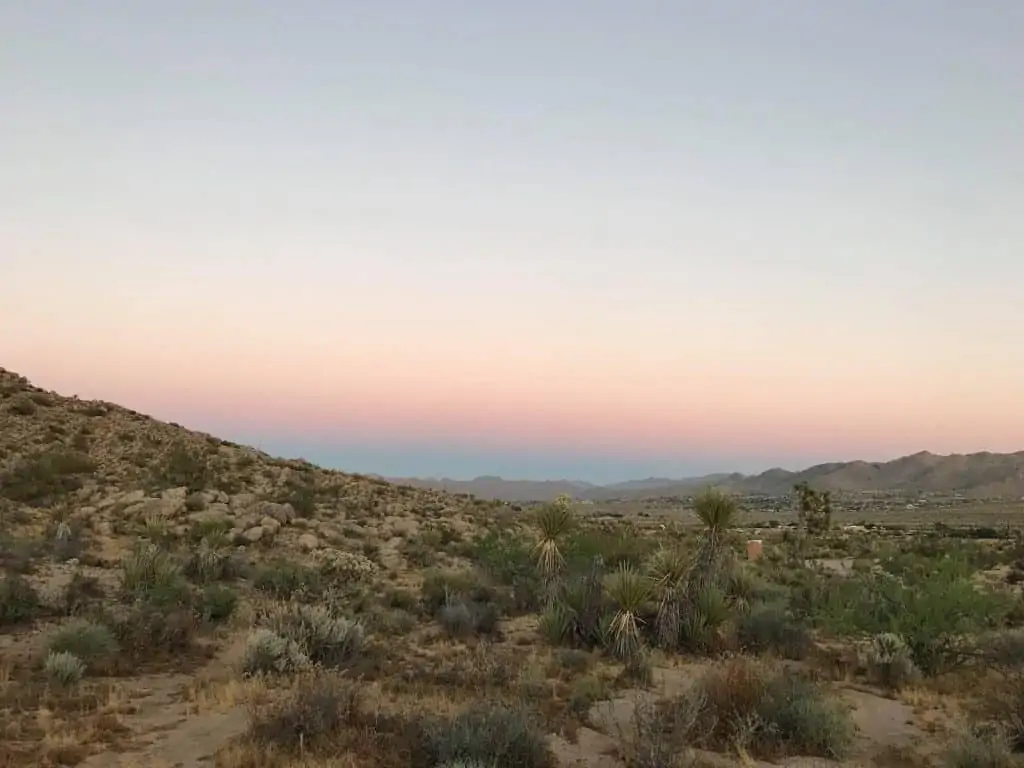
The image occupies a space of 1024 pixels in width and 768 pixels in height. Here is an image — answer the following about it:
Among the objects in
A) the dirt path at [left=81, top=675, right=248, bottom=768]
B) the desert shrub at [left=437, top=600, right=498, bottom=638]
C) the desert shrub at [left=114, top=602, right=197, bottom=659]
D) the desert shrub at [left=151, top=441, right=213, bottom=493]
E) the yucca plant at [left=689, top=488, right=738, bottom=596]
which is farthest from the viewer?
the desert shrub at [left=151, top=441, right=213, bottom=493]

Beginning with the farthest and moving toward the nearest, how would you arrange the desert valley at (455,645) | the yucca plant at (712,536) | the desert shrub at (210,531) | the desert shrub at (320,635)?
the desert shrub at (210,531) < the yucca plant at (712,536) < the desert shrub at (320,635) < the desert valley at (455,645)

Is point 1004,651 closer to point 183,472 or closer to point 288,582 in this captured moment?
point 288,582

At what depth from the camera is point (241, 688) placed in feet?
38.2

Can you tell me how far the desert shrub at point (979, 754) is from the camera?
357 inches

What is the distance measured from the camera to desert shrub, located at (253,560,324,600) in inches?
769

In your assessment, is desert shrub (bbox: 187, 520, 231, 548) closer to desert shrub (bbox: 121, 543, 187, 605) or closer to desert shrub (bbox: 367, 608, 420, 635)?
desert shrub (bbox: 121, 543, 187, 605)

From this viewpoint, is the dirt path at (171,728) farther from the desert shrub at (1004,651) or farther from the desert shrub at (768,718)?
the desert shrub at (1004,651)

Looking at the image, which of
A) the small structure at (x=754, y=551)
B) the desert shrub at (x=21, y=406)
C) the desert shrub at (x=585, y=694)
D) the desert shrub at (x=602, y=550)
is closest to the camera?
the desert shrub at (x=585, y=694)

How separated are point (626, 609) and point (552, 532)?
334 centimetres

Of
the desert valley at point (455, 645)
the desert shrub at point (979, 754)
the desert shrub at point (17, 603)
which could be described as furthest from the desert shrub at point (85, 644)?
the desert shrub at point (979, 754)

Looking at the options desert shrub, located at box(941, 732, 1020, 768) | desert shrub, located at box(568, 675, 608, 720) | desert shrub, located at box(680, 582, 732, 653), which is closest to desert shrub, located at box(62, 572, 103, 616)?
desert shrub, located at box(568, 675, 608, 720)

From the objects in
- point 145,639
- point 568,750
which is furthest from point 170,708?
point 568,750

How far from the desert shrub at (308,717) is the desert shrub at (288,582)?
349 inches

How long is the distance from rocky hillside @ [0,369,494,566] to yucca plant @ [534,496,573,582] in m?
9.23
